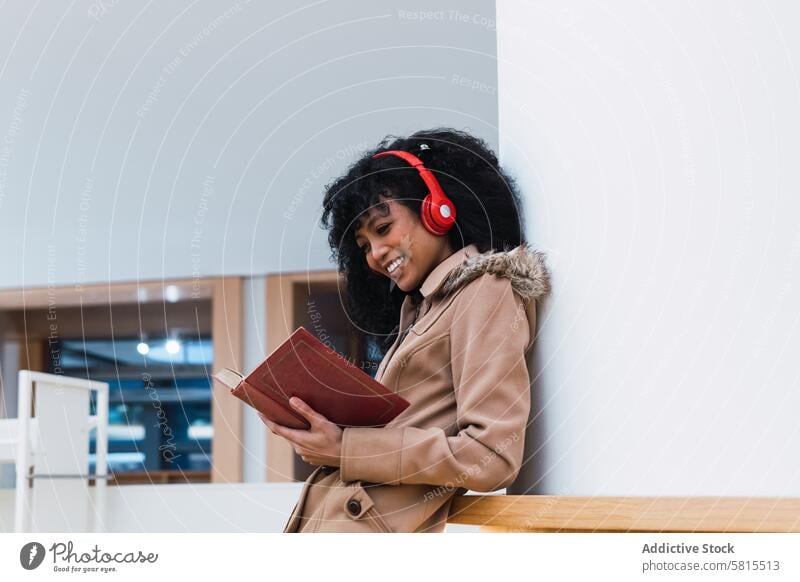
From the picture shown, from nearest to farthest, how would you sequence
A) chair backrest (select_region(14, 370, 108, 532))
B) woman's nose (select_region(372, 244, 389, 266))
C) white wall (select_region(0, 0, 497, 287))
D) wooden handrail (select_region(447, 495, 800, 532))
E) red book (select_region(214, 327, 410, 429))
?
1. wooden handrail (select_region(447, 495, 800, 532))
2. red book (select_region(214, 327, 410, 429))
3. woman's nose (select_region(372, 244, 389, 266))
4. white wall (select_region(0, 0, 497, 287))
5. chair backrest (select_region(14, 370, 108, 532))

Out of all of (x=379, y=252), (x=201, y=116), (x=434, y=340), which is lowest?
(x=434, y=340)

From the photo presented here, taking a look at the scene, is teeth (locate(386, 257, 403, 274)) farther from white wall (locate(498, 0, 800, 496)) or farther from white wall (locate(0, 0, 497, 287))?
white wall (locate(0, 0, 497, 287))

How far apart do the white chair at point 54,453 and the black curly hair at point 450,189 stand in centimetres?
172

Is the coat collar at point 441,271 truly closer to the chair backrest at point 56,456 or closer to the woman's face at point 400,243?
the woman's face at point 400,243

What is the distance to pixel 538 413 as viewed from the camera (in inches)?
46.6

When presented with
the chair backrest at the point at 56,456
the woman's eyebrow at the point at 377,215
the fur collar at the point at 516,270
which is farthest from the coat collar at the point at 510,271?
the chair backrest at the point at 56,456

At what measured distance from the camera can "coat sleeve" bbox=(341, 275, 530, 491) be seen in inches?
40.8

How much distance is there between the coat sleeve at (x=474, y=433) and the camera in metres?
1.04

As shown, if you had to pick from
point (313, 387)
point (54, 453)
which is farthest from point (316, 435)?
point (54, 453)

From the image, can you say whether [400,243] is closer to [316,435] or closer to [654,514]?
[316,435]

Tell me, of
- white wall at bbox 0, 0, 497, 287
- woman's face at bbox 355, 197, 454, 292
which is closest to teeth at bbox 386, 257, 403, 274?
woman's face at bbox 355, 197, 454, 292

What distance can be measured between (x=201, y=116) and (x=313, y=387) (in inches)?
90.3

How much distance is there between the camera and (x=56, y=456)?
2969mm

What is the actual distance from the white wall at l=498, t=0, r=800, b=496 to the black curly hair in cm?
12
